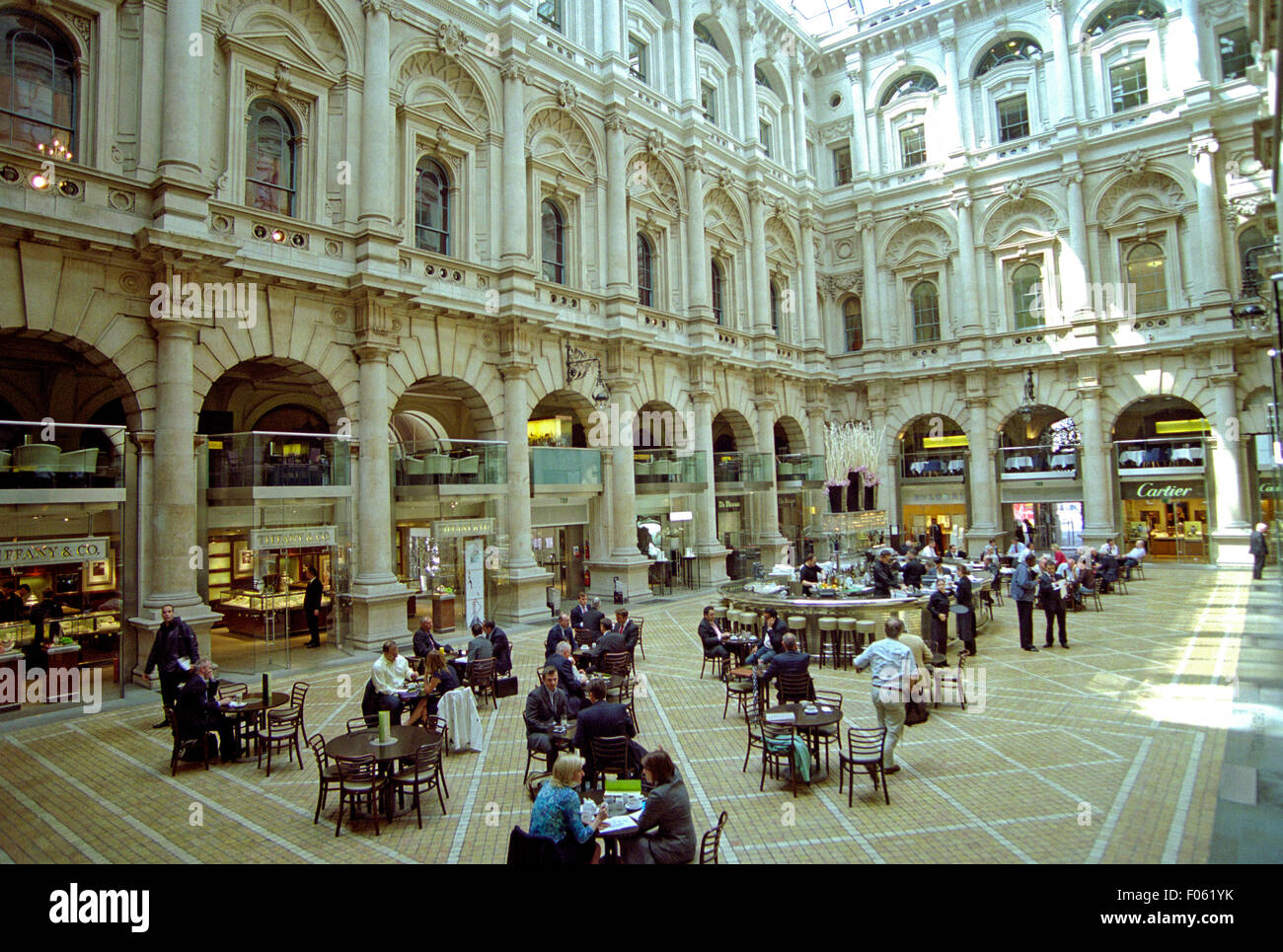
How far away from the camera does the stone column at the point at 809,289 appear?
29000 millimetres

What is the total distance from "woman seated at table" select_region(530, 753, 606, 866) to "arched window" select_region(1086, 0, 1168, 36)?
3203 cm

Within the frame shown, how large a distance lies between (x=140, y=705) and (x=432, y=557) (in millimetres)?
5996

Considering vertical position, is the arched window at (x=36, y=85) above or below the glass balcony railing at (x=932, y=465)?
above

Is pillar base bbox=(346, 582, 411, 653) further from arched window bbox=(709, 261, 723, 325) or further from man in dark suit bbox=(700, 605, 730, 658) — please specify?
arched window bbox=(709, 261, 723, 325)

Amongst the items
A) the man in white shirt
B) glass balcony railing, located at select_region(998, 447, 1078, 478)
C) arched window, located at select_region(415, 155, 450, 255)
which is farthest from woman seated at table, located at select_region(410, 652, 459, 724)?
glass balcony railing, located at select_region(998, 447, 1078, 478)

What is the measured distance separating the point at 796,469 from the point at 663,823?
22.1 m

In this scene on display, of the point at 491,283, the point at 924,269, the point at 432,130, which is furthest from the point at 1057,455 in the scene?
the point at 432,130

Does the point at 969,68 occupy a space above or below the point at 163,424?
above

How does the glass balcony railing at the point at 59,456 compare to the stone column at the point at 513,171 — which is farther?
the stone column at the point at 513,171

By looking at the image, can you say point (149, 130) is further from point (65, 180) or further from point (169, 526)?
point (169, 526)

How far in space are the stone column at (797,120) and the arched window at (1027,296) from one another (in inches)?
359

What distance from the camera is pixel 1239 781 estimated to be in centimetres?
709

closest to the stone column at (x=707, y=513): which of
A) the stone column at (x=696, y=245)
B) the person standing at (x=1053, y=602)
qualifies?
the stone column at (x=696, y=245)

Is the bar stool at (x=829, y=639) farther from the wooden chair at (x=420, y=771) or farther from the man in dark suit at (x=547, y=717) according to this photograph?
the wooden chair at (x=420, y=771)
